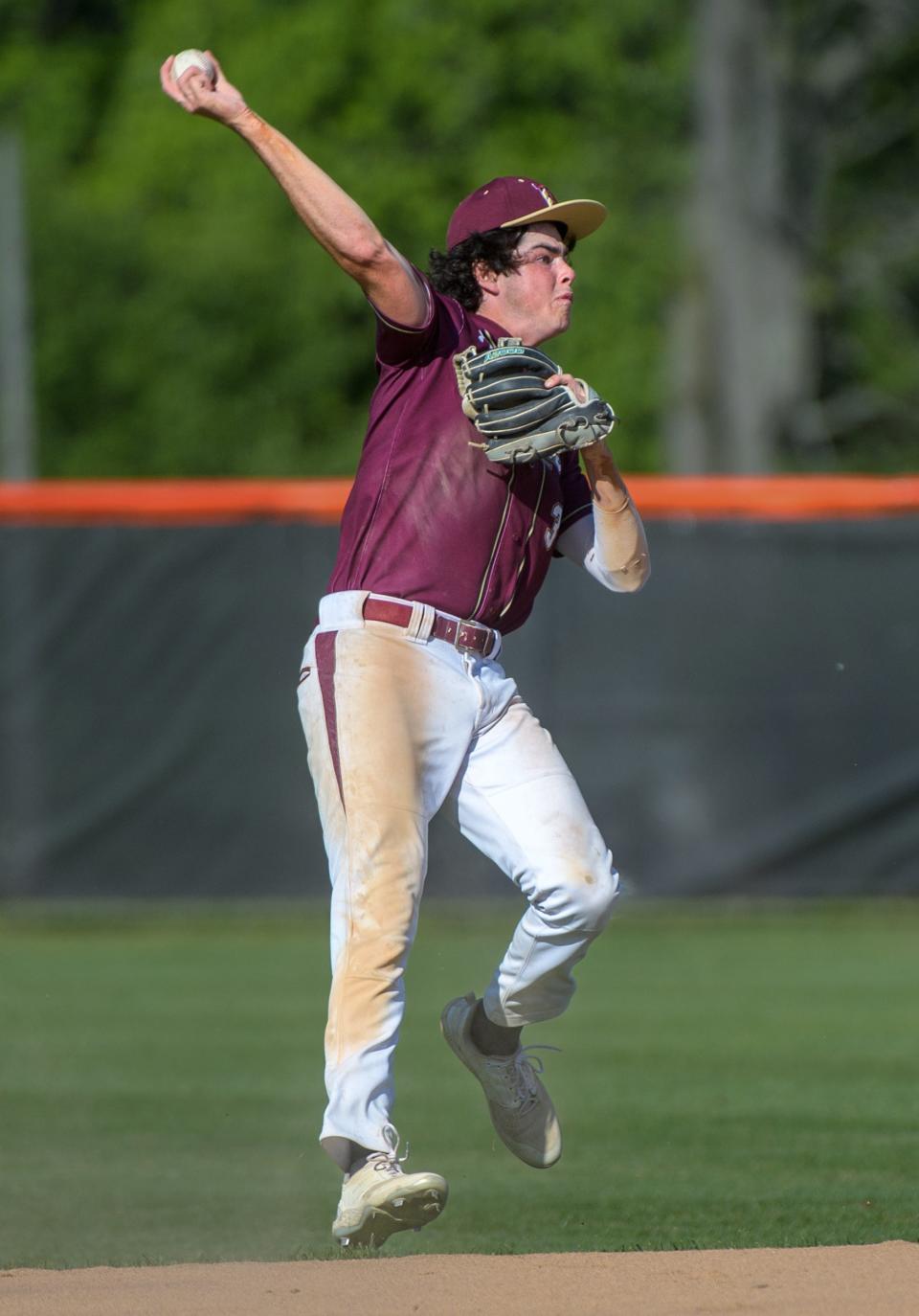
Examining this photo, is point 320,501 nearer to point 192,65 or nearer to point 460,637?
point 460,637

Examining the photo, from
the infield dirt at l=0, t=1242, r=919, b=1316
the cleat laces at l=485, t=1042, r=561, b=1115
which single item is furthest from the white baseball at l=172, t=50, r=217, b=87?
the infield dirt at l=0, t=1242, r=919, b=1316

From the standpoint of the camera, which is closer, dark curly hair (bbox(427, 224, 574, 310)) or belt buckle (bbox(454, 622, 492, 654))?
belt buckle (bbox(454, 622, 492, 654))

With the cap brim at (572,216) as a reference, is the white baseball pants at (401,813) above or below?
below

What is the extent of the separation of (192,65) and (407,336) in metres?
0.73

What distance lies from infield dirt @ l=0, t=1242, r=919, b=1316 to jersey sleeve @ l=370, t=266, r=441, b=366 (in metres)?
1.93

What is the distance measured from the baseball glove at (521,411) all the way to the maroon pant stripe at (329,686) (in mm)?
555

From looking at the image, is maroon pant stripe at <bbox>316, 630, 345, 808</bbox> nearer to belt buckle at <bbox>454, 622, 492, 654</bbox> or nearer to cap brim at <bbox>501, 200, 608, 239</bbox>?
belt buckle at <bbox>454, 622, 492, 654</bbox>

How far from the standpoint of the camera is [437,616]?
15.0 ft

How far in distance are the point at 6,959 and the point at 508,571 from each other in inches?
238

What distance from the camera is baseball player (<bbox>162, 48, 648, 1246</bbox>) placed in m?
4.38

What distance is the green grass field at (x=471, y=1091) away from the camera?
5.06 metres

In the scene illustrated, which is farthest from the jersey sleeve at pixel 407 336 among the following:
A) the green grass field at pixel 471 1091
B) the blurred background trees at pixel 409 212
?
the blurred background trees at pixel 409 212

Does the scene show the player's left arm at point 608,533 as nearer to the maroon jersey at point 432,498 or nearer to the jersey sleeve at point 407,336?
the maroon jersey at point 432,498

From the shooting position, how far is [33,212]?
28688mm
